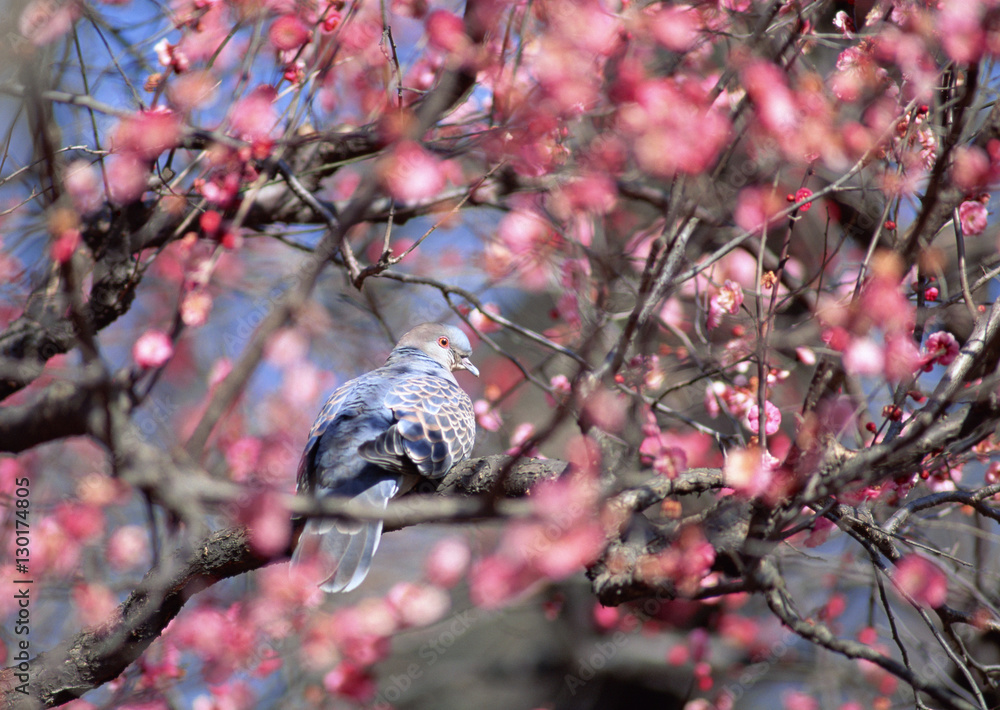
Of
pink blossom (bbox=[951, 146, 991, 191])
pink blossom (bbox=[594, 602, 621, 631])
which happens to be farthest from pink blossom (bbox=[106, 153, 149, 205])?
pink blossom (bbox=[594, 602, 621, 631])

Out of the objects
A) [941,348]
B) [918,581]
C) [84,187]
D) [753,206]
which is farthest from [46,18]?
[918,581]

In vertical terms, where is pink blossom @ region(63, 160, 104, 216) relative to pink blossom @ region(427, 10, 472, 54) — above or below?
below

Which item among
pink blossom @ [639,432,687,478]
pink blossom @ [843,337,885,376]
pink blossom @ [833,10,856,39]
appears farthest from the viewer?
pink blossom @ [639,432,687,478]

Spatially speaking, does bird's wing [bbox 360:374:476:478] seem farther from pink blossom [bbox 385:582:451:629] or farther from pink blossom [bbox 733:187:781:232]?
pink blossom [bbox 385:582:451:629]

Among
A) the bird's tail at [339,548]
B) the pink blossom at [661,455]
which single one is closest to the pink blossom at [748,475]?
the pink blossom at [661,455]

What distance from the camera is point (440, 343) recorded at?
12.8 ft

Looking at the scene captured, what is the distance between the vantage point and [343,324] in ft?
19.0

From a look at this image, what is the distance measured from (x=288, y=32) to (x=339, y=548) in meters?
2.15

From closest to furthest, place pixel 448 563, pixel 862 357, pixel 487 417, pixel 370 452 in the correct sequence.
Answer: pixel 862 357
pixel 370 452
pixel 487 417
pixel 448 563

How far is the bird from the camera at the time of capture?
251 cm

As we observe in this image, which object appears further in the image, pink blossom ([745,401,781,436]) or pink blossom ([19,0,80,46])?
pink blossom ([745,401,781,436])

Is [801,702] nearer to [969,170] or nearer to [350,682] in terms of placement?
[350,682]

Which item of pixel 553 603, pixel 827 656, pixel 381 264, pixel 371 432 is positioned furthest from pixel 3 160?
pixel 827 656

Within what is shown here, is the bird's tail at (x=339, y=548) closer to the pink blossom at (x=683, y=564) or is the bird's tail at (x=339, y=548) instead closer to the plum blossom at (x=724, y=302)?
the pink blossom at (x=683, y=564)
